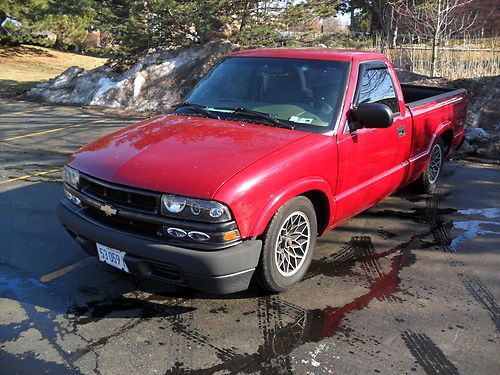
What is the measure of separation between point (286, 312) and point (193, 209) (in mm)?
1089

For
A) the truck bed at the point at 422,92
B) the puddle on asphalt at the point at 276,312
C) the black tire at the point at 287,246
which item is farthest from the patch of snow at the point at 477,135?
the black tire at the point at 287,246

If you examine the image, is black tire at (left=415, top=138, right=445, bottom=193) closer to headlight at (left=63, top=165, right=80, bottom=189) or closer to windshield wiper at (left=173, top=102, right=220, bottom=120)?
windshield wiper at (left=173, top=102, right=220, bottom=120)

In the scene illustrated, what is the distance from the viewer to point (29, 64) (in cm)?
2573

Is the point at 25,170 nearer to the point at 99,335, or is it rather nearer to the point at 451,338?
the point at 99,335

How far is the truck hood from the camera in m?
3.17

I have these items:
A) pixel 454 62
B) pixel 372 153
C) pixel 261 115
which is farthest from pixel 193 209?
pixel 454 62

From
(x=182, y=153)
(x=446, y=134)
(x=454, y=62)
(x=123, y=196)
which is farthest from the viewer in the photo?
(x=454, y=62)

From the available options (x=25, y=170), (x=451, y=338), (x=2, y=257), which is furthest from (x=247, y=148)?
(x=25, y=170)

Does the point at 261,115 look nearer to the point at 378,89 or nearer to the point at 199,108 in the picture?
the point at 199,108

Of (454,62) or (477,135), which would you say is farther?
(454,62)

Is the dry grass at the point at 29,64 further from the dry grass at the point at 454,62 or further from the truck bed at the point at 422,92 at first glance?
the truck bed at the point at 422,92

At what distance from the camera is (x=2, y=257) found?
436cm

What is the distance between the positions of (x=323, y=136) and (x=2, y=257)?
10.1ft

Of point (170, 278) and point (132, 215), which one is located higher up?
point (132, 215)
